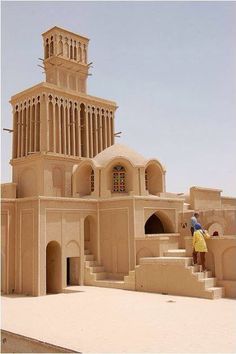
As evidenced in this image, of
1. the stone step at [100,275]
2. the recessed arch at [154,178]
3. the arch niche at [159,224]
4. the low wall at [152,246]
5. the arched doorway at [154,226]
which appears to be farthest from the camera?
the recessed arch at [154,178]

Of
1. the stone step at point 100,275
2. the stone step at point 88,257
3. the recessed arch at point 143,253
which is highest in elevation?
the recessed arch at point 143,253

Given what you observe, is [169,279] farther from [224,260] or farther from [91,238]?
[91,238]

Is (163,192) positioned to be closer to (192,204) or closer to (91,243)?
(192,204)

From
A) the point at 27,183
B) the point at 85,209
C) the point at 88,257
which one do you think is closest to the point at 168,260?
the point at 88,257

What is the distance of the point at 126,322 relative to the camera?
43.3 ft

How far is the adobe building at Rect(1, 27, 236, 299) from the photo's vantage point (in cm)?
1988

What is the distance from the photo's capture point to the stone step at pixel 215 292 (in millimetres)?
17422

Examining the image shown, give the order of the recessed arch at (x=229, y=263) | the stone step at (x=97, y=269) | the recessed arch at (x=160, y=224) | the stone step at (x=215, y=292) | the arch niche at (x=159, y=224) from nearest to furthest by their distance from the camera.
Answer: the stone step at (x=215, y=292) < the recessed arch at (x=229, y=263) < the stone step at (x=97, y=269) < the recessed arch at (x=160, y=224) < the arch niche at (x=159, y=224)

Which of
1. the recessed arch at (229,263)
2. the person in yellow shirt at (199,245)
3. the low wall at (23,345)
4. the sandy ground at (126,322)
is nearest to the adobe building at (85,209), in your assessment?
the recessed arch at (229,263)

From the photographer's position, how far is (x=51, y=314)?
15.0 m

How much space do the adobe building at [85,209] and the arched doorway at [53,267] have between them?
50 millimetres

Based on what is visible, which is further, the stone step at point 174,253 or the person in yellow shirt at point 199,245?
the stone step at point 174,253

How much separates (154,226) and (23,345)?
15.0 m

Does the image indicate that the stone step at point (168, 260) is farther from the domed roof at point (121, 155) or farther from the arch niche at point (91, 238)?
the domed roof at point (121, 155)
